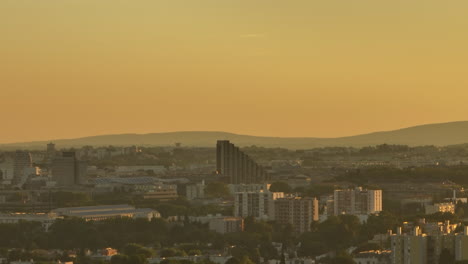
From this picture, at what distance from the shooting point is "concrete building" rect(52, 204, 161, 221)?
6888 centimetres

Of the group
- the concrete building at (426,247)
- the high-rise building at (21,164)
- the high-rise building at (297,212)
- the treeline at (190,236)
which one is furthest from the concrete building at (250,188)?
the concrete building at (426,247)

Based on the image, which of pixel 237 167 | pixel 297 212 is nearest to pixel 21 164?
pixel 237 167

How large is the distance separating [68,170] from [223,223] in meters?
41.0

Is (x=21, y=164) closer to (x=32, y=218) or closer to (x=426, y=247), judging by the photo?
(x=32, y=218)

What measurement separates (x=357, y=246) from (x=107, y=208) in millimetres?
22932

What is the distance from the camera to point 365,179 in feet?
295

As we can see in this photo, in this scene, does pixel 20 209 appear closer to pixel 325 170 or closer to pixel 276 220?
pixel 276 220

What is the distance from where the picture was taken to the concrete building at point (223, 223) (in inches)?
2458

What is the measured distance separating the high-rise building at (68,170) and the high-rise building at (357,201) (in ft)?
93.0

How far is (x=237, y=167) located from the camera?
3952 inches

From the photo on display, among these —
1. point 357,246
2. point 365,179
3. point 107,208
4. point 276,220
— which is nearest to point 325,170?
point 365,179

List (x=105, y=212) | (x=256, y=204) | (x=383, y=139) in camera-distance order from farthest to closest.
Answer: (x=383, y=139) → (x=105, y=212) → (x=256, y=204)

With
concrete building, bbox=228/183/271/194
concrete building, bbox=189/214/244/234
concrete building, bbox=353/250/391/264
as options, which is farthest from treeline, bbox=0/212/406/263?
concrete building, bbox=228/183/271/194

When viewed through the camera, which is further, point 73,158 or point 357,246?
point 73,158
